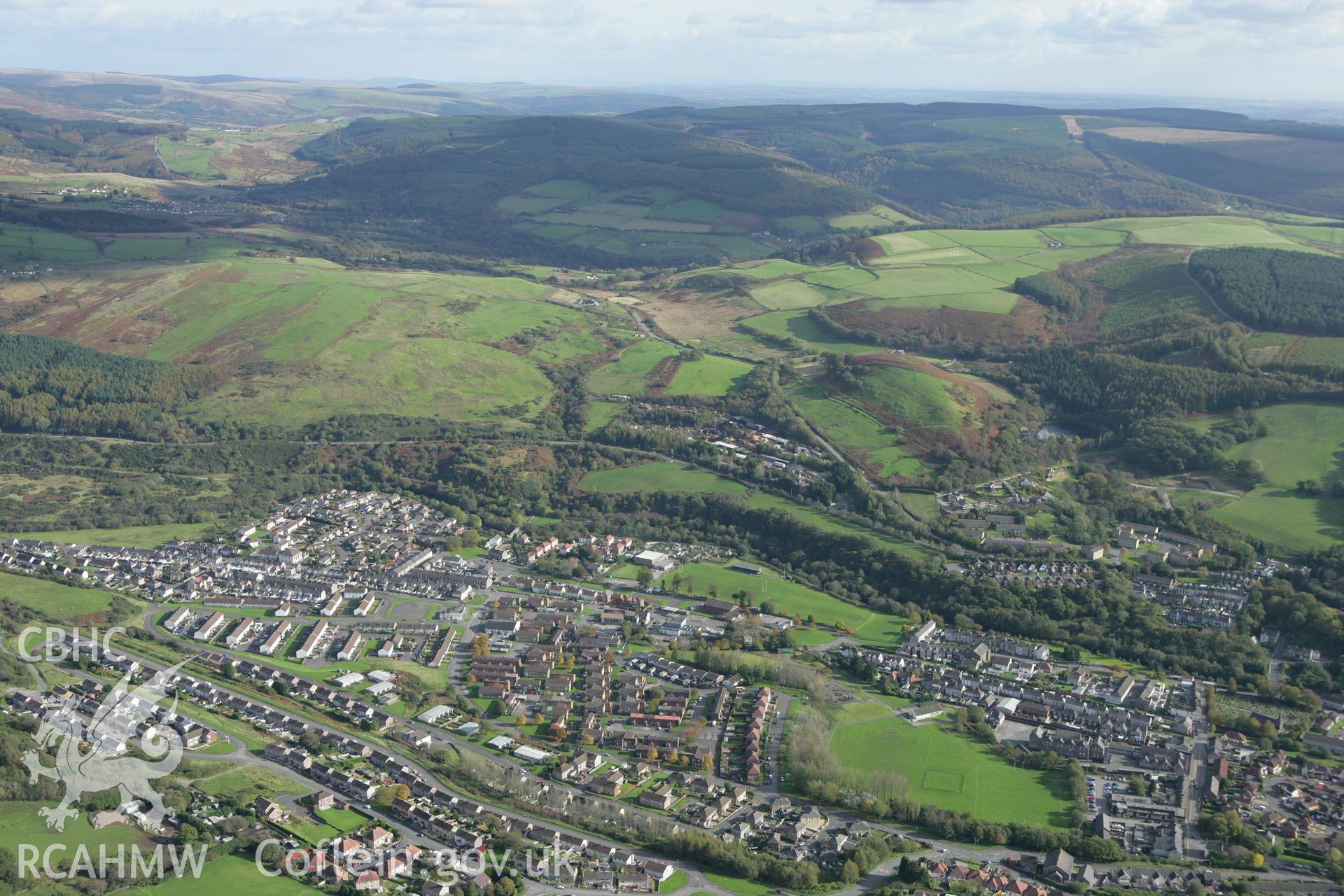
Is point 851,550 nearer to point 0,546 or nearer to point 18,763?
point 18,763

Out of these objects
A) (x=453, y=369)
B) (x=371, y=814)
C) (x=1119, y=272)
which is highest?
(x=1119, y=272)

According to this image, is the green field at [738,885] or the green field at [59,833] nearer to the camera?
the green field at [59,833]

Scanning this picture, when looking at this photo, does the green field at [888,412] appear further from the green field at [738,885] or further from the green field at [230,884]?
the green field at [230,884]

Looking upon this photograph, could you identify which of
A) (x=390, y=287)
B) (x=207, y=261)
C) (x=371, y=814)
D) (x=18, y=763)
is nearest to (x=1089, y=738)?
(x=371, y=814)

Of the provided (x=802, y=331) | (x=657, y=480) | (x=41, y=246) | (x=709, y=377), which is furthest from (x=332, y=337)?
(x=802, y=331)

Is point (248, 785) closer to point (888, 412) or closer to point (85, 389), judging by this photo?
point (888, 412)

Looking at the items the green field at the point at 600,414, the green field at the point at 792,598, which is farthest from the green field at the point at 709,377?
the green field at the point at 792,598
